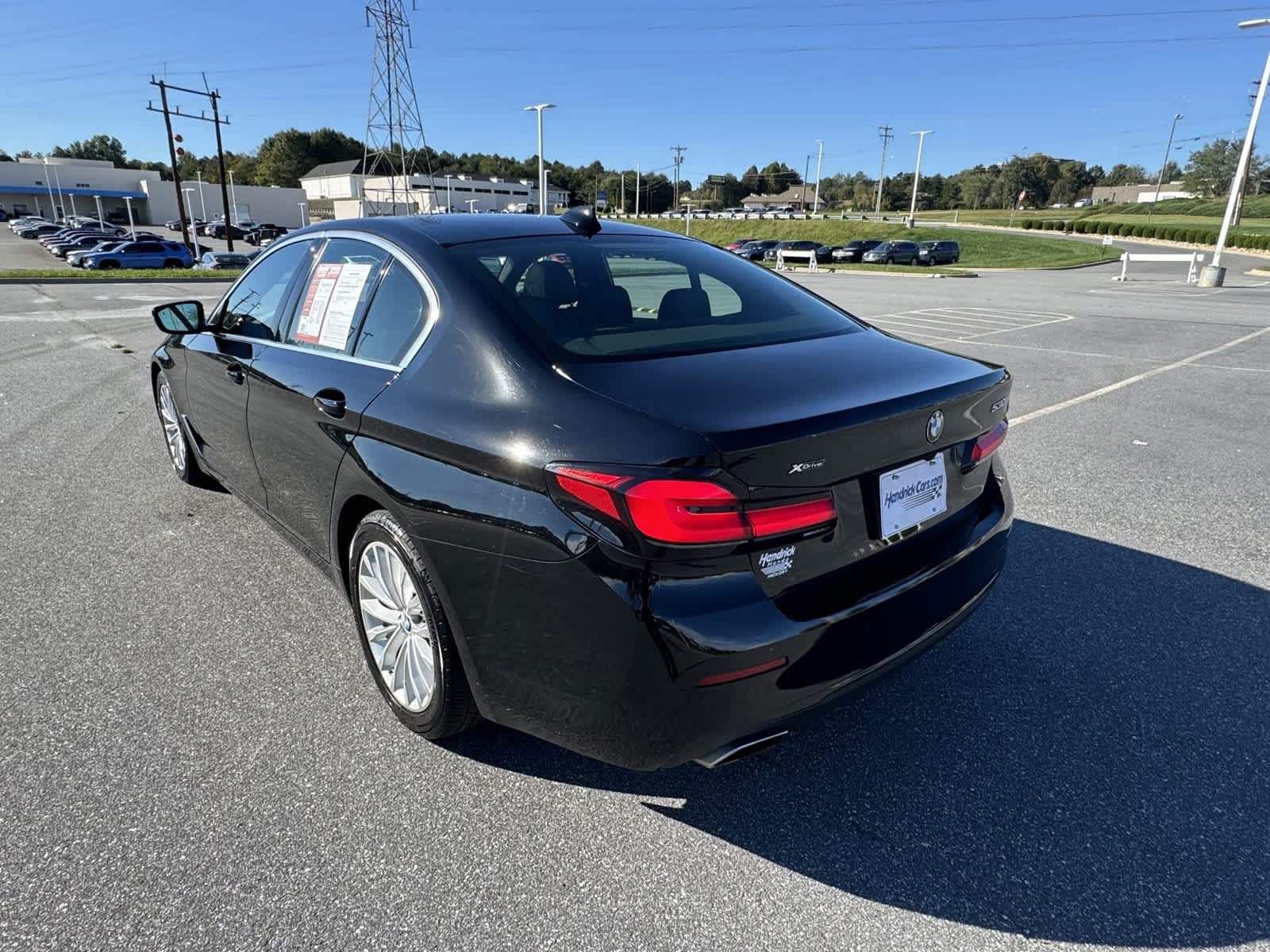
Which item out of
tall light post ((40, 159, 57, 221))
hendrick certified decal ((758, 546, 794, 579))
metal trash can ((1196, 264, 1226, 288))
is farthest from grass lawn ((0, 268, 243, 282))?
tall light post ((40, 159, 57, 221))

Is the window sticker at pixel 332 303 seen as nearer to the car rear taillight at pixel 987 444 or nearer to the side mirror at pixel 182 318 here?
the side mirror at pixel 182 318

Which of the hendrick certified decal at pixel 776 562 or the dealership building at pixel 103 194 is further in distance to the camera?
the dealership building at pixel 103 194

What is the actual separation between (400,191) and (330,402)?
3724 inches

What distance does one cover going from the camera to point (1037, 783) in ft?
7.64

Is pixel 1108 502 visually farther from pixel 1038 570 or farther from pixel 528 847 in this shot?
pixel 528 847

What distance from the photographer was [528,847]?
2.09 metres

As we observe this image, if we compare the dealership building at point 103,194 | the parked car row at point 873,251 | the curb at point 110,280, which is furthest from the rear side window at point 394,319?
the dealership building at point 103,194

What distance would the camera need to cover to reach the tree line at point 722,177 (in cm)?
10856

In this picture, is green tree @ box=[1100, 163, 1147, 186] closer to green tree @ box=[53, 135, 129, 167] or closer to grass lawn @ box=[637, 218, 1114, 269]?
grass lawn @ box=[637, 218, 1114, 269]

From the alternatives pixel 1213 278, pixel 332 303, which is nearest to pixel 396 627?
pixel 332 303

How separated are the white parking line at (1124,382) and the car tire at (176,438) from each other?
6138 millimetres

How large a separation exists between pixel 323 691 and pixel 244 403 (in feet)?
4.40

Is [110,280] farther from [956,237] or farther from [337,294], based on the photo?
[956,237]

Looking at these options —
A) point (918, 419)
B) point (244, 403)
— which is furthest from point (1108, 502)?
point (244, 403)
